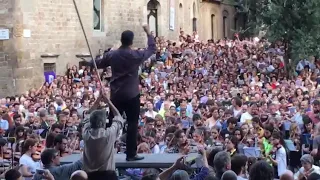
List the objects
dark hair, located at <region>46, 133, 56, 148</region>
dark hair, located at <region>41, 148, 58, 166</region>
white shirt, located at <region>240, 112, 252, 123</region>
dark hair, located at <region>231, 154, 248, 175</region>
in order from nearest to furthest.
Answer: dark hair, located at <region>231, 154, 248, 175</region>, dark hair, located at <region>41, 148, 58, 166</region>, dark hair, located at <region>46, 133, 56, 148</region>, white shirt, located at <region>240, 112, 252, 123</region>

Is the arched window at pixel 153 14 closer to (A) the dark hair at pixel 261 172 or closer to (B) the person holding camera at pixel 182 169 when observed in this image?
(B) the person holding camera at pixel 182 169

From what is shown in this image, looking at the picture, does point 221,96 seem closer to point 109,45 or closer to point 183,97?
point 183,97

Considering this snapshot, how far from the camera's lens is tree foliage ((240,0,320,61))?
22156 mm

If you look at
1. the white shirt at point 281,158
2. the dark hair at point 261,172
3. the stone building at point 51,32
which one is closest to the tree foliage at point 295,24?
the stone building at point 51,32

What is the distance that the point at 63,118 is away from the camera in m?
14.2

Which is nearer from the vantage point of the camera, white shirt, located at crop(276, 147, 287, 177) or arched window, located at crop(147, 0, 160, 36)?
white shirt, located at crop(276, 147, 287, 177)

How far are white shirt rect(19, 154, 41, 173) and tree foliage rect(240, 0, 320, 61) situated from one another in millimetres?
13647

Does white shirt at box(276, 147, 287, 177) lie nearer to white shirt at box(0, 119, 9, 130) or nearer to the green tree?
white shirt at box(0, 119, 9, 130)

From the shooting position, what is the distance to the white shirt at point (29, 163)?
32.6 ft

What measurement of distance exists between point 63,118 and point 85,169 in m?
6.44

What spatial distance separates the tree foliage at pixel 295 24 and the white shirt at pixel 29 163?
1365cm

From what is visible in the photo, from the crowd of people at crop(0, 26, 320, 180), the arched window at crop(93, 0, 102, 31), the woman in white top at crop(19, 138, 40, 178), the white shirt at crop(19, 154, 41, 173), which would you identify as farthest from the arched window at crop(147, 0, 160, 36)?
the white shirt at crop(19, 154, 41, 173)

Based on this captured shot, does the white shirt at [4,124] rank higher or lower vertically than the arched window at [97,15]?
lower

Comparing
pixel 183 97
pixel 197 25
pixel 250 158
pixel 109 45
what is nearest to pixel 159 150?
pixel 250 158
